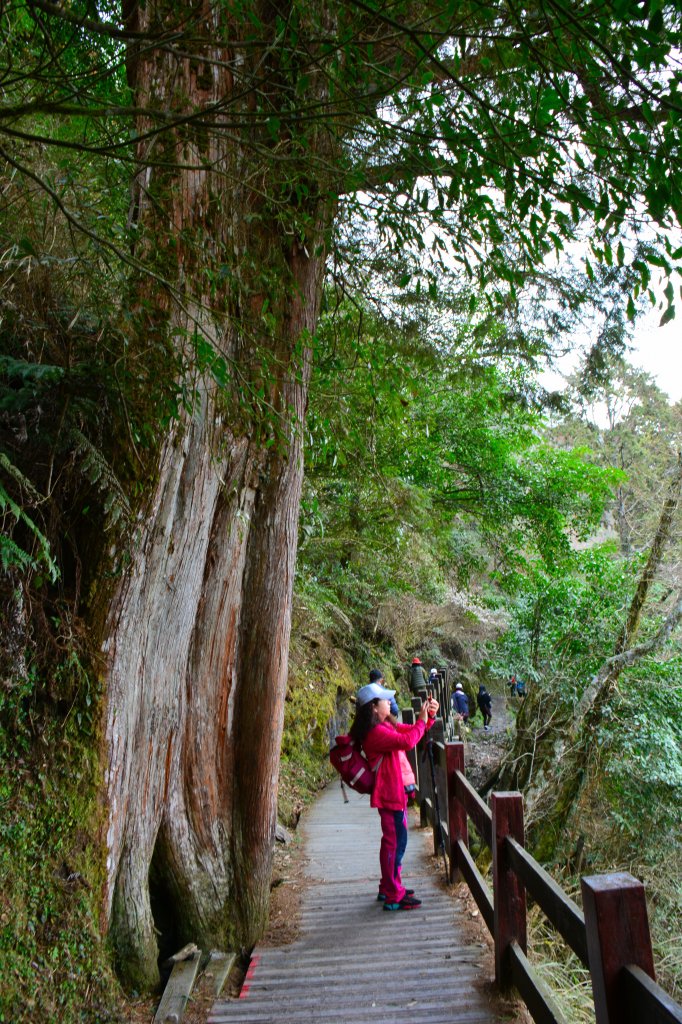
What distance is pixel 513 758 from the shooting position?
11641mm

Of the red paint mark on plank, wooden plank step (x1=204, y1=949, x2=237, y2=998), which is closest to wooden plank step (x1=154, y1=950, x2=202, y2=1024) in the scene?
wooden plank step (x1=204, y1=949, x2=237, y2=998)

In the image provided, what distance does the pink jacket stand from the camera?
215 inches

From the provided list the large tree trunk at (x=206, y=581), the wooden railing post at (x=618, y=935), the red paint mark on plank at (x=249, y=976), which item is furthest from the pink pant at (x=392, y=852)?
the wooden railing post at (x=618, y=935)

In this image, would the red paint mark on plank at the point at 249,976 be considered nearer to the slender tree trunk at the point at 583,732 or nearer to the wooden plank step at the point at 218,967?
the wooden plank step at the point at 218,967

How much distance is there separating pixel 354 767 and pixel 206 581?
1.94 meters

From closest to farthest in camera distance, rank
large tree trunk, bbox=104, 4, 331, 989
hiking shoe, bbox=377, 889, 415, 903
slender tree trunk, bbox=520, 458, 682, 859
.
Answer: large tree trunk, bbox=104, 4, 331, 989 < hiking shoe, bbox=377, 889, 415, 903 < slender tree trunk, bbox=520, 458, 682, 859

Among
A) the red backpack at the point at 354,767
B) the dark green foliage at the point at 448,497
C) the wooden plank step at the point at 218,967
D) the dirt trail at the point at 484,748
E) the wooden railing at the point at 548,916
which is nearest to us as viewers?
the wooden railing at the point at 548,916

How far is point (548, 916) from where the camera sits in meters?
3.04

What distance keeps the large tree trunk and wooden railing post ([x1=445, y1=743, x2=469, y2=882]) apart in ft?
5.28

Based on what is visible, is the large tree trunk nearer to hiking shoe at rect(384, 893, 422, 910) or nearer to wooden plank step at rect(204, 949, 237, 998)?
wooden plank step at rect(204, 949, 237, 998)

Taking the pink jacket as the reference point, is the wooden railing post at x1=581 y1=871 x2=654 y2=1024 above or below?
above

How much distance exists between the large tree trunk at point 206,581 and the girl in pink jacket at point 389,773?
0.77 metres

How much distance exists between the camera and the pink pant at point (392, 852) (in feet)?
17.7

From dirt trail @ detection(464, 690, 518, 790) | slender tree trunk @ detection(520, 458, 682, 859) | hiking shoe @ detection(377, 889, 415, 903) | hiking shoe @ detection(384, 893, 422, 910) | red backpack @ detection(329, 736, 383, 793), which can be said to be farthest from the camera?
dirt trail @ detection(464, 690, 518, 790)
